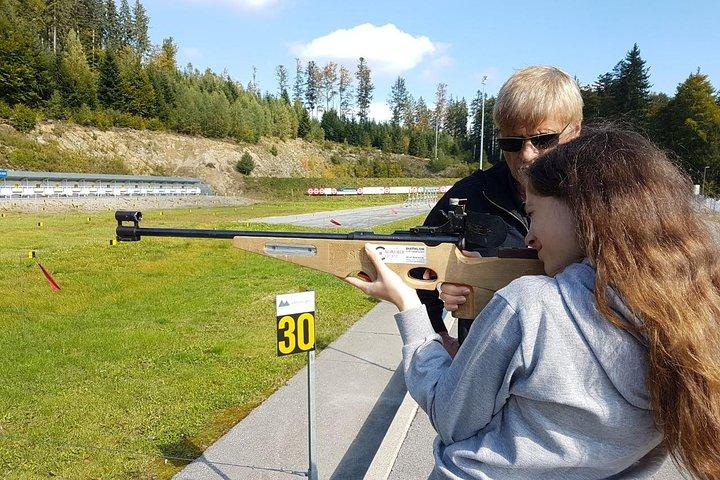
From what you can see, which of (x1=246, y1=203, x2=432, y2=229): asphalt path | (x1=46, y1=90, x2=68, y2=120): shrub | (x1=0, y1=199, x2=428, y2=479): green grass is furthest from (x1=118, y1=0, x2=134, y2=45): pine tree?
(x1=0, y1=199, x2=428, y2=479): green grass

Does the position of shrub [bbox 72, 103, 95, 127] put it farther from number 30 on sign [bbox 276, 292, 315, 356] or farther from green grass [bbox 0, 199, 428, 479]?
number 30 on sign [bbox 276, 292, 315, 356]

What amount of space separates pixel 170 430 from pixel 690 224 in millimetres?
4708

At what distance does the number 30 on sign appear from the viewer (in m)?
3.59

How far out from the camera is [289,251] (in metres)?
2.23

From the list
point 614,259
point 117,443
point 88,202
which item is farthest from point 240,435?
point 88,202

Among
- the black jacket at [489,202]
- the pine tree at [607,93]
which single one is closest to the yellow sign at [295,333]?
the black jacket at [489,202]

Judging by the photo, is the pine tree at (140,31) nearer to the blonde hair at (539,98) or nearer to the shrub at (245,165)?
the shrub at (245,165)

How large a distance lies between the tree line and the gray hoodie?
88.2 ft

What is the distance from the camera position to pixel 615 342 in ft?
3.43

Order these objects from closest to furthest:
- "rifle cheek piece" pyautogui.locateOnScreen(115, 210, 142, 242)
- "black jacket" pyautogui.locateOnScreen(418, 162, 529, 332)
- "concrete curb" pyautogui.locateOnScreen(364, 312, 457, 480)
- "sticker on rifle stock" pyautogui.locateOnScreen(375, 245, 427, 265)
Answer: "sticker on rifle stock" pyautogui.locateOnScreen(375, 245, 427, 265), "black jacket" pyautogui.locateOnScreen(418, 162, 529, 332), "rifle cheek piece" pyautogui.locateOnScreen(115, 210, 142, 242), "concrete curb" pyautogui.locateOnScreen(364, 312, 457, 480)

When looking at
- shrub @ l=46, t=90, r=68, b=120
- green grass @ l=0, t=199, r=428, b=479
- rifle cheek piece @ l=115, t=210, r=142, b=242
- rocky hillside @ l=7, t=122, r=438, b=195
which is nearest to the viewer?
rifle cheek piece @ l=115, t=210, r=142, b=242

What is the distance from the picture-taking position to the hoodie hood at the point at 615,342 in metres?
1.04

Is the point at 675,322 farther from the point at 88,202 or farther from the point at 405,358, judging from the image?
the point at 88,202

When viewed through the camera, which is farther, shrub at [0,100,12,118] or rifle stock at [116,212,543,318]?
shrub at [0,100,12,118]
